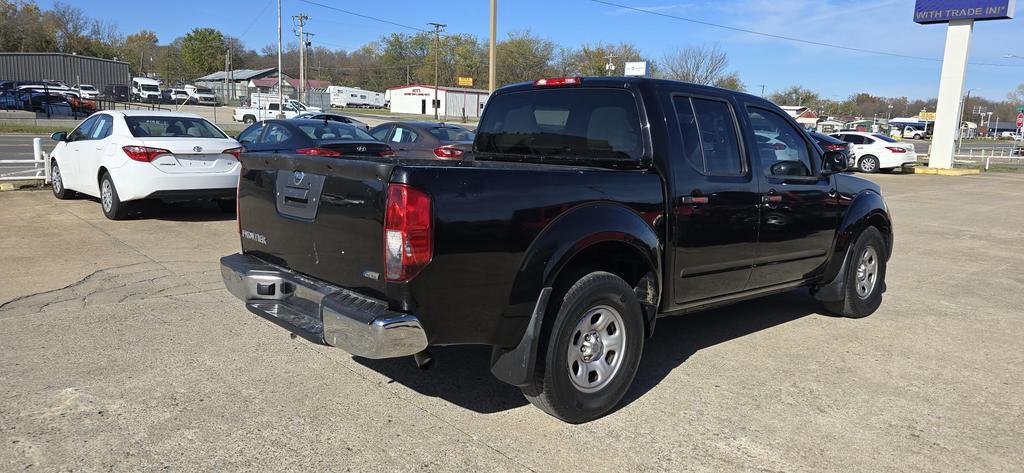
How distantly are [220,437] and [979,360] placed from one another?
16.6 feet

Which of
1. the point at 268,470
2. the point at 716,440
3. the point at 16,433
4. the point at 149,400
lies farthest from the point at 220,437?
the point at 716,440

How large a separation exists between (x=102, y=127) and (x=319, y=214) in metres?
8.18

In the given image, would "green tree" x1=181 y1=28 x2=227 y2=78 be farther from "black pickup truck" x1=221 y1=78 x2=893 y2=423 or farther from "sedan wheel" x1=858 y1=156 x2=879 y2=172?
"black pickup truck" x1=221 y1=78 x2=893 y2=423

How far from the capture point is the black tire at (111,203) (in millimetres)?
9289

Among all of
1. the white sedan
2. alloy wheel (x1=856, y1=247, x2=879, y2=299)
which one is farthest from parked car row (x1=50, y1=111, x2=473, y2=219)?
alloy wheel (x1=856, y1=247, x2=879, y2=299)

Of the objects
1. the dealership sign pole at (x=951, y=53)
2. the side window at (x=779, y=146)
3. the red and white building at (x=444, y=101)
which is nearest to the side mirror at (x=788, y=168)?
the side window at (x=779, y=146)

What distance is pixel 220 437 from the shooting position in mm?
3428

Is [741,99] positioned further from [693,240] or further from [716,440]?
[716,440]

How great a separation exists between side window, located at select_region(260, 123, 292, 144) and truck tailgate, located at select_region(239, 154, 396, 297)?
25.6ft

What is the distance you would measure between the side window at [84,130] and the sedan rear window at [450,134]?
5932 mm

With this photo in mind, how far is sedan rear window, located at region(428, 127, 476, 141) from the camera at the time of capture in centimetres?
1399

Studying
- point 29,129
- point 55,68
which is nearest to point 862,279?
point 29,129

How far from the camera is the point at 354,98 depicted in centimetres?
10312

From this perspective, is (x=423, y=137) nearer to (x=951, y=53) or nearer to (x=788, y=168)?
(x=788, y=168)
